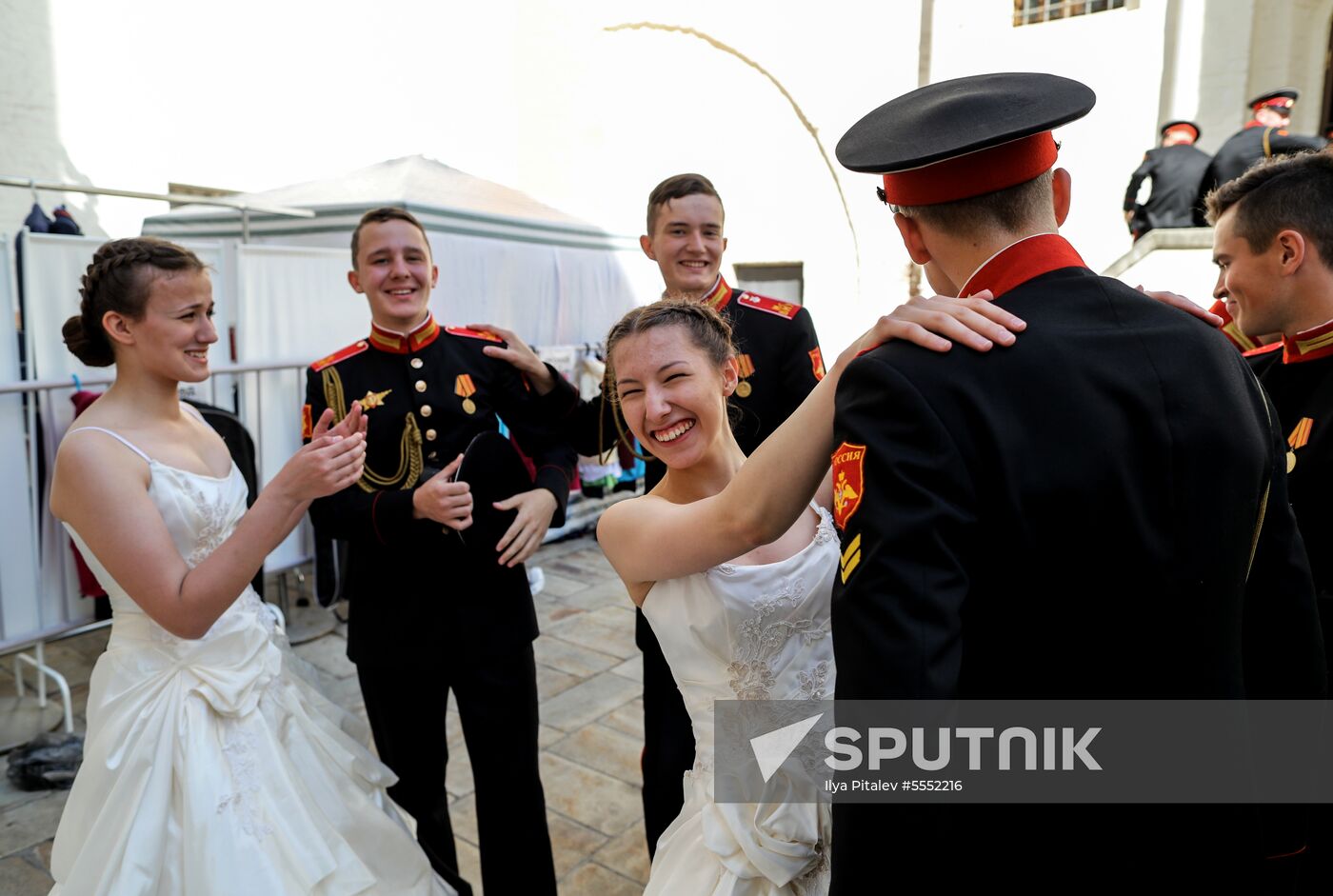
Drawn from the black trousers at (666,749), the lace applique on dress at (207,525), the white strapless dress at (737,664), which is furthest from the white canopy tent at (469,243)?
the white strapless dress at (737,664)

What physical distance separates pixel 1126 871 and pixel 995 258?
2.75ft

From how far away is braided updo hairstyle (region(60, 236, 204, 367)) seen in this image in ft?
7.41

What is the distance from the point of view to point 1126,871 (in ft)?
3.85

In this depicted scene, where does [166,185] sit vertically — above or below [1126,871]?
above

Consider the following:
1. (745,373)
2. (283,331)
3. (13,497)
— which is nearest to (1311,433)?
(745,373)

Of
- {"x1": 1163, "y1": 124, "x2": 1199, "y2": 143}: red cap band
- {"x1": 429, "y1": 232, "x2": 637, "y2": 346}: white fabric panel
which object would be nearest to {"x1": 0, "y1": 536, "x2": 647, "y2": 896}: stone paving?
{"x1": 429, "y1": 232, "x2": 637, "y2": 346}: white fabric panel

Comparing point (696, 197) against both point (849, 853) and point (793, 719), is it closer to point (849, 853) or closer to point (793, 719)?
point (793, 719)

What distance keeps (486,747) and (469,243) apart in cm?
442

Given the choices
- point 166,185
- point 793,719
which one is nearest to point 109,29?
point 166,185

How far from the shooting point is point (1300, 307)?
7.18ft

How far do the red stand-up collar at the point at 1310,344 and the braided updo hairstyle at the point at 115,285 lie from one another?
2.87 m

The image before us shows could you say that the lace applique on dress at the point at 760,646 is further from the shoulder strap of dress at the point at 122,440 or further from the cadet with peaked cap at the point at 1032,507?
the shoulder strap of dress at the point at 122,440

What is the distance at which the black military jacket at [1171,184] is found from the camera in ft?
30.5

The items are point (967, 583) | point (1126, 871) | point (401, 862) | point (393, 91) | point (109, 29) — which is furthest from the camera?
point (393, 91)
